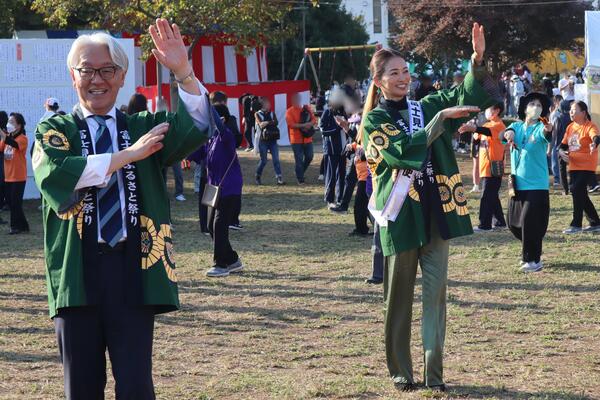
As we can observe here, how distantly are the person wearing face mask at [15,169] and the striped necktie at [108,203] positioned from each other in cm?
1097

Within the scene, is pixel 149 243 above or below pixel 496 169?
above

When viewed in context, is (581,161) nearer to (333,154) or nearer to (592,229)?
(592,229)

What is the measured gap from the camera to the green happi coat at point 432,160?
5617 mm

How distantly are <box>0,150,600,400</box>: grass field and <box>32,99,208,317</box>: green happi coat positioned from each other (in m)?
2.22

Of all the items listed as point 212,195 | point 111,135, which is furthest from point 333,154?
point 111,135

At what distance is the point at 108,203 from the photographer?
3893mm

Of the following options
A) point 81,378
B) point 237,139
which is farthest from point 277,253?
point 81,378

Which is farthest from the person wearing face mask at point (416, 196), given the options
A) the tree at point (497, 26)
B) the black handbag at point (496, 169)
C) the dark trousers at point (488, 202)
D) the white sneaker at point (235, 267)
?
the tree at point (497, 26)

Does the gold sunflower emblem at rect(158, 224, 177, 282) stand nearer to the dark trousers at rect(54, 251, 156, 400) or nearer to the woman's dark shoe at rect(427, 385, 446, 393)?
the dark trousers at rect(54, 251, 156, 400)

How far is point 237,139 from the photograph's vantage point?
1049cm

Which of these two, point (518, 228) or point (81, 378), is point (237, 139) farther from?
point (81, 378)

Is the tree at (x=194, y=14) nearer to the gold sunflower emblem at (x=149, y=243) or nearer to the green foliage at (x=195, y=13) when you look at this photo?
the green foliage at (x=195, y=13)

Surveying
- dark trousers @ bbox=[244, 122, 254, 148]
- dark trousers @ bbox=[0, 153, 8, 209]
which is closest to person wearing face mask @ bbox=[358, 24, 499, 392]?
dark trousers @ bbox=[0, 153, 8, 209]

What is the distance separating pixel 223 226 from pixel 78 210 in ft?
21.6
